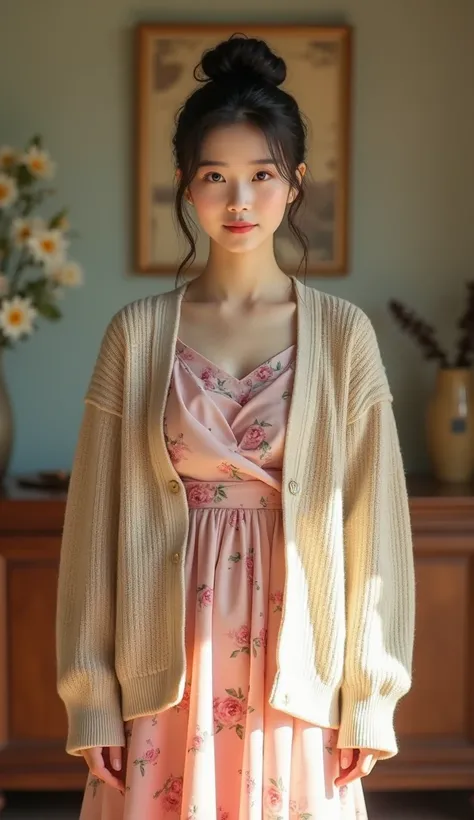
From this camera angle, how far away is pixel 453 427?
265 cm

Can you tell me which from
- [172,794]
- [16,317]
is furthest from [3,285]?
[172,794]

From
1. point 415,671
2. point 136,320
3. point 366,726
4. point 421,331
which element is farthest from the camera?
point 421,331

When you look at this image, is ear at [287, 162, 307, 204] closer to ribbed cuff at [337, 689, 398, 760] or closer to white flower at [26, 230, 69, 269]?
ribbed cuff at [337, 689, 398, 760]

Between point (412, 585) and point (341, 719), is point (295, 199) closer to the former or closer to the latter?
point (412, 585)

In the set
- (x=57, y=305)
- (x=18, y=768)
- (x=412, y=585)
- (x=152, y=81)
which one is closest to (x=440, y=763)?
(x=18, y=768)

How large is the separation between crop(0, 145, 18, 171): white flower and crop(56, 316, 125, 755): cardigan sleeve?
129 centimetres

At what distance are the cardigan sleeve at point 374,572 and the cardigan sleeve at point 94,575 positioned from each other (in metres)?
0.30

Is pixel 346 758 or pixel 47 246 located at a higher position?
pixel 47 246

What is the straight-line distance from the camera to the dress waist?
1379 millimetres

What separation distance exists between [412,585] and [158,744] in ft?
1.29

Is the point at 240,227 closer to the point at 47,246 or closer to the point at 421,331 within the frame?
the point at 47,246

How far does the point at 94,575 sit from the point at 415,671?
130 centimetres

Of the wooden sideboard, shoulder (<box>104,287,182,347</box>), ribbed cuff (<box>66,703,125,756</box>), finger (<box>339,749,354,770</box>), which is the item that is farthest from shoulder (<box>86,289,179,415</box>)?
the wooden sideboard

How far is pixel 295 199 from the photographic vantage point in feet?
4.82
